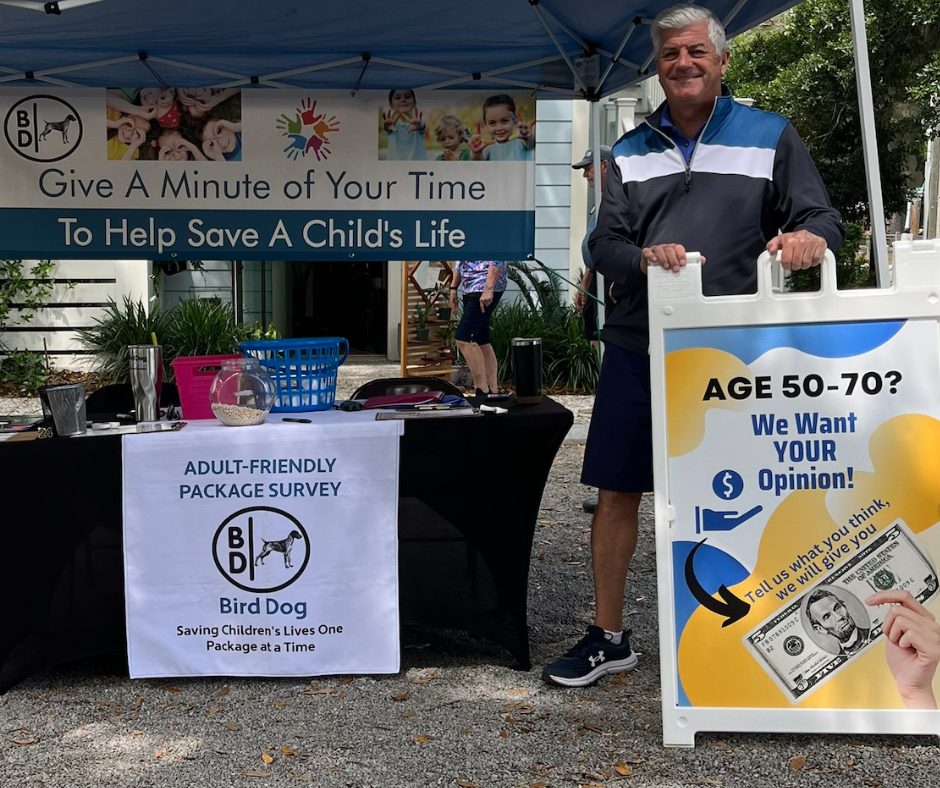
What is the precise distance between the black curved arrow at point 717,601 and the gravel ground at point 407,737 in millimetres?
368

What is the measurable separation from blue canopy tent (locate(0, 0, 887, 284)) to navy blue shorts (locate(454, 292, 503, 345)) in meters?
3.80

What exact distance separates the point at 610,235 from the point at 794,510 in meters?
0.97

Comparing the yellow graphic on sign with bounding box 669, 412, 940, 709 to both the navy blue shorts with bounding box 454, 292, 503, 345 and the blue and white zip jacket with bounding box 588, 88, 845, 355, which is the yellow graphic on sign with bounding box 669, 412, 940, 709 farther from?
the navy blue shorts with bounding box 454, 292, 503, 345

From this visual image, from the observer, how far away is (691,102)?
3.21m

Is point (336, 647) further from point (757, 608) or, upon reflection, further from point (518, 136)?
point (518, 136)

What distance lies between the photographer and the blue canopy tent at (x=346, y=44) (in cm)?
444

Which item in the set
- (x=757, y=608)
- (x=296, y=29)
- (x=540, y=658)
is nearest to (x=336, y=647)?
(x=540, y=658)

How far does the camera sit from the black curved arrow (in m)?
3.03

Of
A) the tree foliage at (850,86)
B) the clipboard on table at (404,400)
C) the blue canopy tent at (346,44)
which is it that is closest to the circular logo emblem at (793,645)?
the clipboard on table at (404,400)

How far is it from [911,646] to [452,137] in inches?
127

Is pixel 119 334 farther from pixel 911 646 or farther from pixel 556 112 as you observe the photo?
pixel 911 646

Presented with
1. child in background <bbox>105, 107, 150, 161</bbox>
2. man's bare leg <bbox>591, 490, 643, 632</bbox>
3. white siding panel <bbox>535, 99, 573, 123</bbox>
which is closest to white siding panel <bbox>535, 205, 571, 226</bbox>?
white siding panel <bbox>535, 99, 573, 123</bbox>

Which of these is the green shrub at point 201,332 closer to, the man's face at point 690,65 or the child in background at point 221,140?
the child in background at point 221,140

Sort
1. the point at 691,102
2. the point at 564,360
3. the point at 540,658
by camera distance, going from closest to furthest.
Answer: the point at 691,102 → the point at 540,658 → the point at 564,360
